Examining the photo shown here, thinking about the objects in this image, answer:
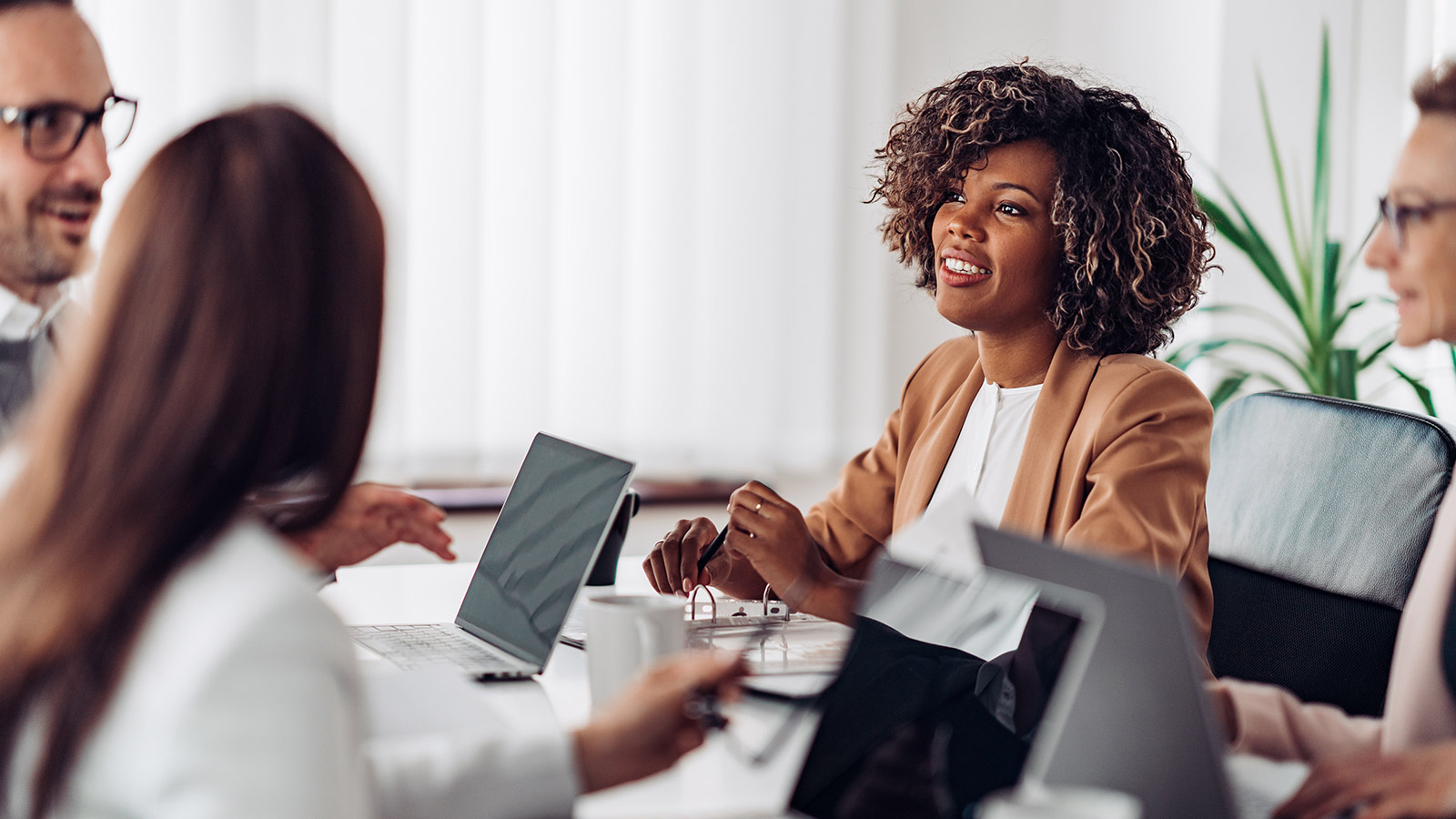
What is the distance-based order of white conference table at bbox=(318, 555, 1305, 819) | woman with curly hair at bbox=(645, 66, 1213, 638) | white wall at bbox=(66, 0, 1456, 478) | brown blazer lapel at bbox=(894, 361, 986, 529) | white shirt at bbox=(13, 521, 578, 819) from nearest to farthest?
white shirt at bbox=(13, 521, 578, 819) < white conference table at bbox=(318, 555, 1305, 819) < woman with curly hair at bbox=(645, 66, 1213, 638) < brown blazer lapel at bbox=(894, 361, 986, 529) < white wall at bbox=(66, 0, 1456, 478)

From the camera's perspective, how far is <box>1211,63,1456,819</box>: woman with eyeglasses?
38.0 inches

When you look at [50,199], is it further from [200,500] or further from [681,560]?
[200,500]

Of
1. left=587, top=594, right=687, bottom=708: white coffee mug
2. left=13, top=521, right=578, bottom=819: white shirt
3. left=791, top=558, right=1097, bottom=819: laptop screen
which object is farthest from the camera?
left=587, top=594, right=687, bottom=708: white coffee mug

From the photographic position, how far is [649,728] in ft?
2.80

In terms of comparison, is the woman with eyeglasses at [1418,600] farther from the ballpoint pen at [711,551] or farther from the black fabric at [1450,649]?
the ballpoint pen at [711,551]

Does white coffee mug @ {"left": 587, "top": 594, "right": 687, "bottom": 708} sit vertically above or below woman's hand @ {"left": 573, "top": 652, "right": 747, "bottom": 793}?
below

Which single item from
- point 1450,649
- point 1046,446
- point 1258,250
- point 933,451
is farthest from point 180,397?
point 1258,250

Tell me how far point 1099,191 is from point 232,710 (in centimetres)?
133

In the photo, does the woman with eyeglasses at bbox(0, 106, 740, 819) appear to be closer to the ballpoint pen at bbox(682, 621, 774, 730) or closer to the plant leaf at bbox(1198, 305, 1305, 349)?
the ballpoint pen at bbox(682, 621, 774, 730)

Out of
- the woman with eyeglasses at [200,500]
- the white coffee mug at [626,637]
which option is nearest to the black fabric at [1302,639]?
the white coffee mug at [626,637]

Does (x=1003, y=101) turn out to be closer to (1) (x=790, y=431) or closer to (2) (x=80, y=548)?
(2) (x=80, y=548)

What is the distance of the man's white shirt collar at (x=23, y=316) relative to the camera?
161 centimetres

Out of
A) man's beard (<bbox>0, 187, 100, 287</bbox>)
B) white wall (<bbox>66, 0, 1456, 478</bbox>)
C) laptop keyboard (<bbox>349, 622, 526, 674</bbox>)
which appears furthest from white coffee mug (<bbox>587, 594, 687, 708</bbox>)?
white wall (<bbox>66, 0, 1456, 478</bbox>)

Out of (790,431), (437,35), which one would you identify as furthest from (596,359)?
(437,35)
